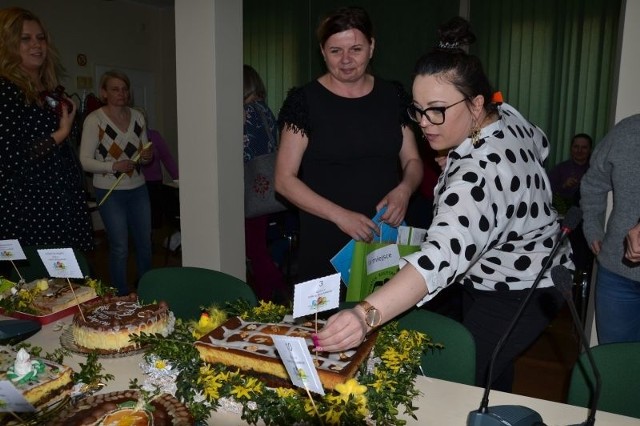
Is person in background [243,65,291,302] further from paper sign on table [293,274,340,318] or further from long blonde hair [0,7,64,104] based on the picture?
paper sign on table [293,274,340,318]

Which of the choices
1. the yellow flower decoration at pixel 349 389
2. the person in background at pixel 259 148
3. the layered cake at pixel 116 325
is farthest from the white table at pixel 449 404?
the person in background at pixel 259 148

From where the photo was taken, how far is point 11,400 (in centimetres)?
97

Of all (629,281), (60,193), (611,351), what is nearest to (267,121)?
(60,193)

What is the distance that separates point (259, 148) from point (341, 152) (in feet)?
4.08

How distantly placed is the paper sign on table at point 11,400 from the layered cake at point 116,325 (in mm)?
428

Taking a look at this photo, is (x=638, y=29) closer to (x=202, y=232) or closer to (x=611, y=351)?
(x=611, y=351)

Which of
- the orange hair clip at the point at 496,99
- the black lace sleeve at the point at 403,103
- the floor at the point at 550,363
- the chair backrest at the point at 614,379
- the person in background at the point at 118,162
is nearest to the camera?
the chair backrest at the point at 614,379

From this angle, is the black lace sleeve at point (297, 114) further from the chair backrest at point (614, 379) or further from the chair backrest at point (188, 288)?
the chair backrest at point (614, 379)

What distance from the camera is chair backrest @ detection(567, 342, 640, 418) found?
134 centimetres

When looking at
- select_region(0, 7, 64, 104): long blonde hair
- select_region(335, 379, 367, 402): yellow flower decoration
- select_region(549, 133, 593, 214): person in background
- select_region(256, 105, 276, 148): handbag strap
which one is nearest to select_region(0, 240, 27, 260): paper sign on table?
select_region(0, 7, 64, 104): long blonde hair

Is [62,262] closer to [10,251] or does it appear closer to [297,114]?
[10,251]

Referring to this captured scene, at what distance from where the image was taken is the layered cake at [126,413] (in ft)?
3.37

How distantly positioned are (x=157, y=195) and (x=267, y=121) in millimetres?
2056

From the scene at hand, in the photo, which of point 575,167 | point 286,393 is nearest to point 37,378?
point 286,393
